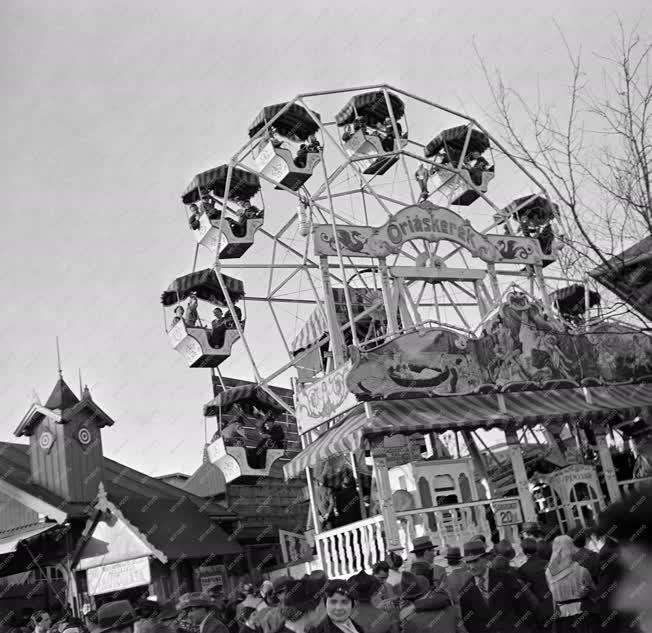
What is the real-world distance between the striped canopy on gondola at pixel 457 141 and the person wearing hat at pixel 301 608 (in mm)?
19107

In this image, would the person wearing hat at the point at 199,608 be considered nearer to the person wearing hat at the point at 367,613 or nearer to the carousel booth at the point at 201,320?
the person wearing hat at the point at 367,613

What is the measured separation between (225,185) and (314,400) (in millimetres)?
8025

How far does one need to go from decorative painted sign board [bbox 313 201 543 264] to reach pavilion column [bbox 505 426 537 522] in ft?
14.8

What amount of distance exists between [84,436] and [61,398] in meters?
1.18

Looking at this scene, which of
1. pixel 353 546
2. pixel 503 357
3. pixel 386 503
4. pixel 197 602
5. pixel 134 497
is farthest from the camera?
pixel 134 497

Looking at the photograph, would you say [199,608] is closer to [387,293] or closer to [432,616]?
[432,616]

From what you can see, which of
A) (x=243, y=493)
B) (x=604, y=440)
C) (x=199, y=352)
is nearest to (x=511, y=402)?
(x=604, y=440)

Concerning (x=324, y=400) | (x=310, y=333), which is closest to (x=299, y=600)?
(x=324, y=400)

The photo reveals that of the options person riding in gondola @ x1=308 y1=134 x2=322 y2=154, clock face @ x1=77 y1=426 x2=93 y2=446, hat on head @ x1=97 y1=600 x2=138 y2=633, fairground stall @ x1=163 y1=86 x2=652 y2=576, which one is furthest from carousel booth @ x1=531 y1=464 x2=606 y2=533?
hat on head @ x1=97 y1=600 x2=138 y2=633

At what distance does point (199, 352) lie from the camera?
→ 21.9 m

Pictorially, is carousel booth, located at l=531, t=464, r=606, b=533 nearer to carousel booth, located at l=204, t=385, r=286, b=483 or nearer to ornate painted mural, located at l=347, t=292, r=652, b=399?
ornate painted mural, located at l=347, t=292, r=652, b=399

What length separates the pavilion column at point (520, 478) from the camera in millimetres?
15148

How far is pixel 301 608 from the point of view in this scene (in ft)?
20.0

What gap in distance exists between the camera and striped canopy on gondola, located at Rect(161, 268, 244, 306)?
21.9 metres
